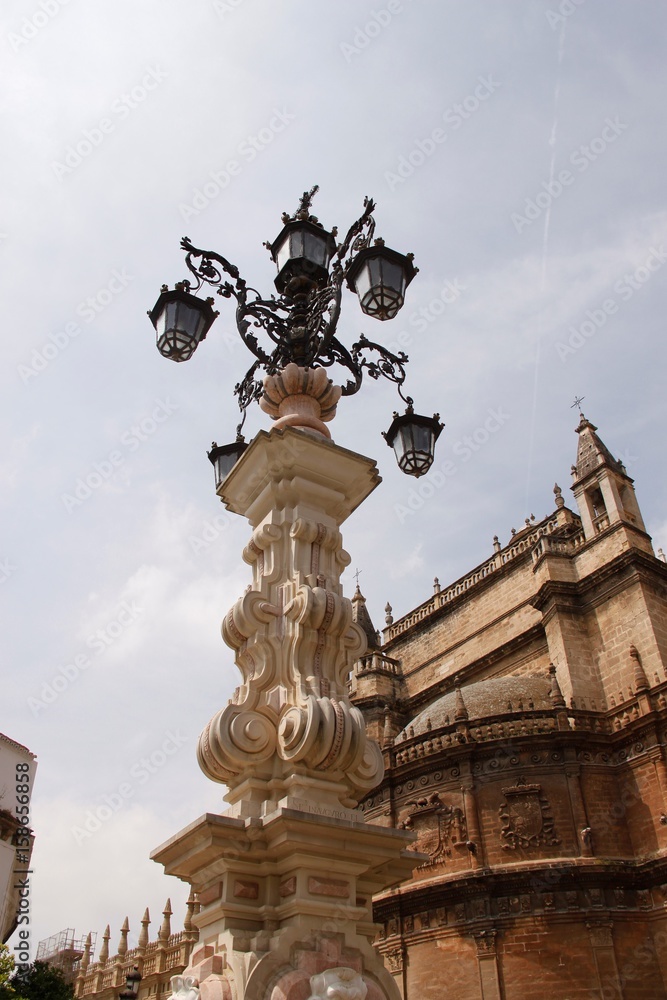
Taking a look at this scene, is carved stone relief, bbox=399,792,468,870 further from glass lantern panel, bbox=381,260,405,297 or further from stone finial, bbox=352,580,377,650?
glass lantern panel, bbox=381,260,405,297

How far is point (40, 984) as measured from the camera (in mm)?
25359

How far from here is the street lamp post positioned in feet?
12.2

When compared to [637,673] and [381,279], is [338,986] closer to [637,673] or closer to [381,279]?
[381,279]

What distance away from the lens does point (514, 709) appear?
21234mm

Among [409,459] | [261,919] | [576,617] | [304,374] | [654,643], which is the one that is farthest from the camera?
[576,617]

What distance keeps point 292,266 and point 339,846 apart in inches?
181

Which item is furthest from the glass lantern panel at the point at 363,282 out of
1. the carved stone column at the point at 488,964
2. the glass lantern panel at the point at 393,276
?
the carved stone column at the point at 488,964

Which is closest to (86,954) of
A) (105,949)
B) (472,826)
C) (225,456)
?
(105,949)

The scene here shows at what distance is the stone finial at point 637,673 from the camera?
19802 mm

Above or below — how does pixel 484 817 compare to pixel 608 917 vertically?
above

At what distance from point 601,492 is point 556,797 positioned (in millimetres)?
10419

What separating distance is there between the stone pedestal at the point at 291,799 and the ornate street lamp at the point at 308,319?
791 mm

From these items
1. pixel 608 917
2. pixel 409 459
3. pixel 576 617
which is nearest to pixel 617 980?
pixel 608 917

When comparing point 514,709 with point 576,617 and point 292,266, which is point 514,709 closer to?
point 576,617
